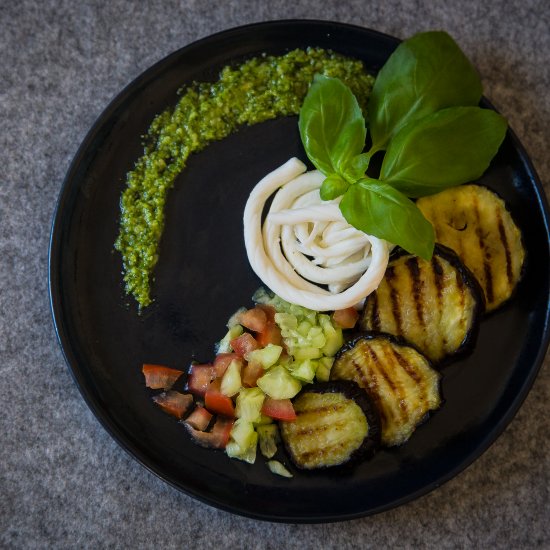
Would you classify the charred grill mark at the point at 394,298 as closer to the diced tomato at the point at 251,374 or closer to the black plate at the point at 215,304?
the black plate at the point at 215,304

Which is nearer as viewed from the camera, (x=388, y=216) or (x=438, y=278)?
(x=388, y=216)

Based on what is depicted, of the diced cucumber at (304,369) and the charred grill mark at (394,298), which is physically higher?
the charred grill mark at (394,298)

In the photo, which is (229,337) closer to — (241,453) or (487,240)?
(241,453)

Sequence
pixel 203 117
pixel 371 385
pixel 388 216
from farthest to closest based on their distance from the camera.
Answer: pixel 203 117 < pixel 371 385 < pixel 388 216

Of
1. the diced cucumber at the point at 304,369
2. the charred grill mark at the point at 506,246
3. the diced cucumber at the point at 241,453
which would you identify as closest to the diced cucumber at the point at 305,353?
the diced cucumber at the point at 304,369

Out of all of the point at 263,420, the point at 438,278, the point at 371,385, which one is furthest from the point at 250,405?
the point at 438,278

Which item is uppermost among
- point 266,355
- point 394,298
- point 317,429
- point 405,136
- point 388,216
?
point 405,136
